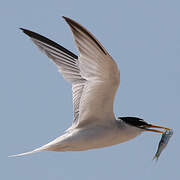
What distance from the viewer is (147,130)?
8398 millimetres

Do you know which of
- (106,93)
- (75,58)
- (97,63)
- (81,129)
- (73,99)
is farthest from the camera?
(75,58)

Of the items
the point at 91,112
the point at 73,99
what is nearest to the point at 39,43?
the point at 73,99

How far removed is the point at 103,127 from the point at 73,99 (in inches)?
36.2

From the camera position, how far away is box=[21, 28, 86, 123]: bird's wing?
28.2ft

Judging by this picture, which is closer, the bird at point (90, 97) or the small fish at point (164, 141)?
the bird at point (90, 97)

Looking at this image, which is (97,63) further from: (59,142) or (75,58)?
(75,58)

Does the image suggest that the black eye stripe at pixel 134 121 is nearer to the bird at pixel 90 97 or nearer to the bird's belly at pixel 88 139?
the bird at pixel 90 97

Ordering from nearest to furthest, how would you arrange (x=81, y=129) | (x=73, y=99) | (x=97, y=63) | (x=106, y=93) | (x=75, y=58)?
(x=97, y=63) → (x=106, y=93) → (x=81, y=129) → (x=73, y=99) → (x=75, y=58)

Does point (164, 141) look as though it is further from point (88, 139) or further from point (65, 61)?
point (65, 61)

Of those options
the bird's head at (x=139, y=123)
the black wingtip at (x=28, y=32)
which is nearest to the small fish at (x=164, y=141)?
the bird's head at (x=139, y=123)

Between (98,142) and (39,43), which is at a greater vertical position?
(39,43)

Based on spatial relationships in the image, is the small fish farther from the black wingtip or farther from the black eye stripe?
the black wingtip

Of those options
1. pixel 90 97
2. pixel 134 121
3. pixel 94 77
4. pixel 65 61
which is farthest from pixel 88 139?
pixel 65 61

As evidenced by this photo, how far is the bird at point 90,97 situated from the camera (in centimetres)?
671
